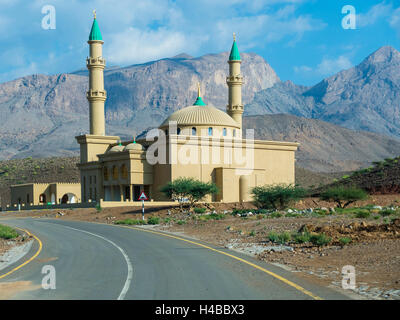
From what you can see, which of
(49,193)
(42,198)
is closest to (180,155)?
(49,193)

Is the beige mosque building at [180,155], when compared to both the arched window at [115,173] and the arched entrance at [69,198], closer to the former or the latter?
the arched window at [115,173]

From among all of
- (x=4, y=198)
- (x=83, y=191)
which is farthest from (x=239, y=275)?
(x=4, y=198)

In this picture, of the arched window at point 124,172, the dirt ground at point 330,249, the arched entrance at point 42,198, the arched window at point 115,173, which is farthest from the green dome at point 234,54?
the dirt ground at point 330,249

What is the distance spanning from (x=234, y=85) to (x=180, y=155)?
1519cm

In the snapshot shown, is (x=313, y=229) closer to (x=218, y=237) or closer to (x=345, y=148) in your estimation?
(x=218, y=237)

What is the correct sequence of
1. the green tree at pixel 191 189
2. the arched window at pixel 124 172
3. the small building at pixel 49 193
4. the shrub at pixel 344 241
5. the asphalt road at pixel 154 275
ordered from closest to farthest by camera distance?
the asphalt road at pixel 154 275
the shrub at pixel 344 241
the green tree at pixel 191 189
the arched window at pixel 124 172
the small building at pixel 49 193

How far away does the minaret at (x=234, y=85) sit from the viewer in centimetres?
6675

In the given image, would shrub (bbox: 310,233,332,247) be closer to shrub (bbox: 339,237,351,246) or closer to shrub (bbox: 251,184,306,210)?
shrub (bbox: 339,237,351,246)

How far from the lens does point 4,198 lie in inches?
3871

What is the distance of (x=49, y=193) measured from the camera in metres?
73.1

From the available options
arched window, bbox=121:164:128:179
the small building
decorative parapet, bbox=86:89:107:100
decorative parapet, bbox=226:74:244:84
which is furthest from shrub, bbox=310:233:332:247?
the small building

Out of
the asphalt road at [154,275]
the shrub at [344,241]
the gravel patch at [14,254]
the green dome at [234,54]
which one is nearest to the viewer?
the asphalt road at [154,275]

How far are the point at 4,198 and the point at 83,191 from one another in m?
39.1

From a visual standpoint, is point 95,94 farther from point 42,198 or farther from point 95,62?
point 42,198
